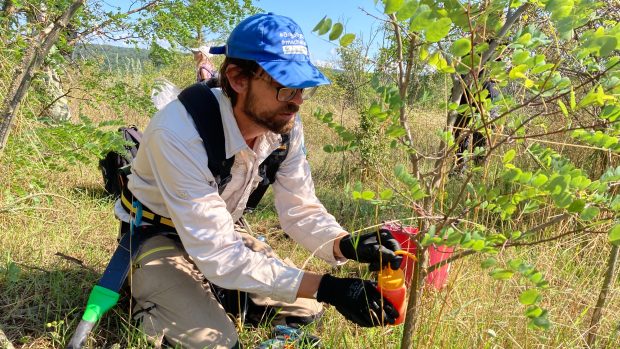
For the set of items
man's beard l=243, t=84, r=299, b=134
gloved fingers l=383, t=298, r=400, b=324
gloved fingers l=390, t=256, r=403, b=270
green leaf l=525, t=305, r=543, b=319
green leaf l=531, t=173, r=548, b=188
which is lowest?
gloved fingers l=383, t=298, r=400, b=324

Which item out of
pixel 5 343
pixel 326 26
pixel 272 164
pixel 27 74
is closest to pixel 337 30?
pixel 326 26

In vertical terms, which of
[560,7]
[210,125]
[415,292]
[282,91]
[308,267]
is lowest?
[308,267]

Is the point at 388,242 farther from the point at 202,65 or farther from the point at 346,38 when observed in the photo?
the point at 202,65

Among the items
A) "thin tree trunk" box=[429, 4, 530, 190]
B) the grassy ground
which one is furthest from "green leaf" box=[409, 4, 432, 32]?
the grassy ground

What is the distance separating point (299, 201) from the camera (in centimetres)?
237

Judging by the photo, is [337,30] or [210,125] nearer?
[337,30]

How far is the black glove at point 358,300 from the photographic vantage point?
5.50ft

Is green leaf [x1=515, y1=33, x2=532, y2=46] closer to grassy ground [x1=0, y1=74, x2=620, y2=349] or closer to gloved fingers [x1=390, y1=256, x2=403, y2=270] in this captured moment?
grassy ground [x1=0, y1=74, x2=620, y2=349]

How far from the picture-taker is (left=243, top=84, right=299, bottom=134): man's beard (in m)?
1.96

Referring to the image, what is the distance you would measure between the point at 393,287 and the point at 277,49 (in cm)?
96

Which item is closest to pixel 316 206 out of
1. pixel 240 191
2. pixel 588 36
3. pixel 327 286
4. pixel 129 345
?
pixel 240 191

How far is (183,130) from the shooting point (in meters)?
1.87

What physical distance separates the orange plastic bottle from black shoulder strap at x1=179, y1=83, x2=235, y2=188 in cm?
76

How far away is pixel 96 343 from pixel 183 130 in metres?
0.92
